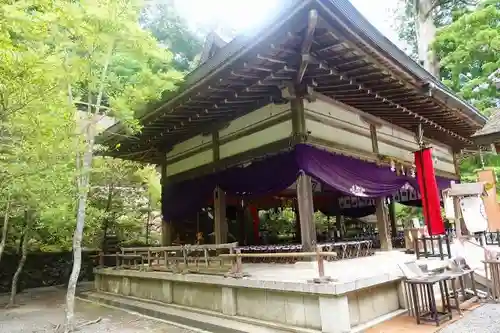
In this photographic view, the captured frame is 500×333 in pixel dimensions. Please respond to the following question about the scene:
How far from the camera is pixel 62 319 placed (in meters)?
7.08

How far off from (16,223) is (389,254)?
34.9 feet

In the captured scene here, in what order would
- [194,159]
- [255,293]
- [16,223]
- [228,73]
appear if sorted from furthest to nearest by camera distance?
[16,223], [194,159], [228,73], [255,293]

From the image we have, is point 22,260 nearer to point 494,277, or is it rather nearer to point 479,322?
point 479,322

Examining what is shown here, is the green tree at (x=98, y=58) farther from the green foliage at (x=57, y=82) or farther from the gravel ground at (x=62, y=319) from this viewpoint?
the gravel ground at (x=62, y=319)

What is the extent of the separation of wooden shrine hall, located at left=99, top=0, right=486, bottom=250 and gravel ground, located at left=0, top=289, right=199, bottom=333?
8.75 ft

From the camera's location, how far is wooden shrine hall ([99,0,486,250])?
5070 millimetres

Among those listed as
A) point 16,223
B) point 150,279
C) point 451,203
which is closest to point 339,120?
point 451,203

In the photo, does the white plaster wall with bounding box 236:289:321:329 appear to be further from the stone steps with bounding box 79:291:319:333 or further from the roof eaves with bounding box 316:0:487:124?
the roof eaves with bounding box 316:0:487:124

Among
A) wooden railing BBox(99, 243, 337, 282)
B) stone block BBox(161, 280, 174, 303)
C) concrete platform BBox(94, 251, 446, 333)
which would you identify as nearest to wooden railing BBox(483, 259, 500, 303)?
concrete platform BBox(94, 251, 446, 333)

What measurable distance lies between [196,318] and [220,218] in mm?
2922

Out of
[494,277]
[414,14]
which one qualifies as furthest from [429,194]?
[414,14]

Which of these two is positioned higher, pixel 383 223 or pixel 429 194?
pixel 429 194

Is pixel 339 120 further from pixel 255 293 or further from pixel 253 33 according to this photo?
pixel 255 293

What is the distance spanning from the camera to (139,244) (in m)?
13.9
